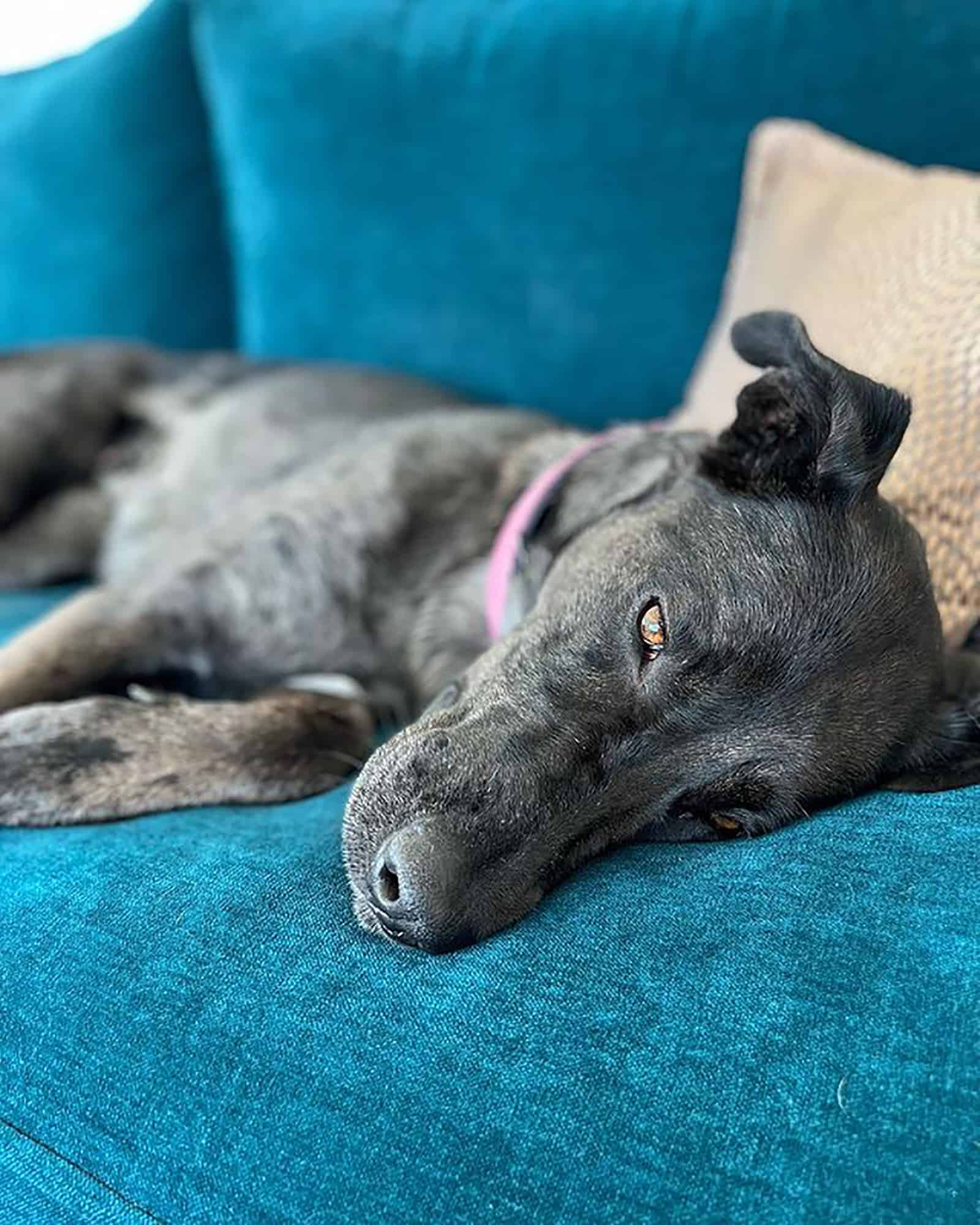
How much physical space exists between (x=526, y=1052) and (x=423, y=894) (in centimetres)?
20

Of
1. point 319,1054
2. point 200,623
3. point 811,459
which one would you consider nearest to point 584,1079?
point 319,1054

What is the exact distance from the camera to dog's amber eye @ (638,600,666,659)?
55.9 inches

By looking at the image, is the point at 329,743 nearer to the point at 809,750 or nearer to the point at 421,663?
the point at 421,663

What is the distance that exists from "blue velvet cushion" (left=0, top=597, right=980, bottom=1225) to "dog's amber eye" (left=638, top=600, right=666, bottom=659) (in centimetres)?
31

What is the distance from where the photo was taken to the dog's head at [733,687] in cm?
130

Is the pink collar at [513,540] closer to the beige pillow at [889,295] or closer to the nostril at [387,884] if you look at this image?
the beige pillow at [889,295]

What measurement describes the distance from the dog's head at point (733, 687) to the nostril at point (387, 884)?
0.17 ft

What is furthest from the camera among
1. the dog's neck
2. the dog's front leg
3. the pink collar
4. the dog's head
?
the pink collar

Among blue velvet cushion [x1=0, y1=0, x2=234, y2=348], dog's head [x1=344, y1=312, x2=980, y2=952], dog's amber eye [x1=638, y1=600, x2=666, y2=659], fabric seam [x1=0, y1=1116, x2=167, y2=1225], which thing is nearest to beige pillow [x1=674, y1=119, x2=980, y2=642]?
dog's head [x1=344, y1=312, x2=980, y2=952]

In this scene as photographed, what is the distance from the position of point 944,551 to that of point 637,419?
137cm

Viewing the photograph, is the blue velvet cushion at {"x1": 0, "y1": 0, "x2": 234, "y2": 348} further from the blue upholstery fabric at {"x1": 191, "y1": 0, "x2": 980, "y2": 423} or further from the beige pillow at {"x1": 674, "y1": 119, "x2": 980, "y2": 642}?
the beige pillow at {"x1": 674, "y1": 119, "x2": 980, "y2": 642}

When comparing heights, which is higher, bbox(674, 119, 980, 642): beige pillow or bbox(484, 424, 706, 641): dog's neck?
bbox(674, 119, 980, 642): beige pillow

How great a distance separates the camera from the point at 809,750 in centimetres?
137

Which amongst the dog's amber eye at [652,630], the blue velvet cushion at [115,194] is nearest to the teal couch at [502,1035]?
the dog's amber eye at [652,630]
